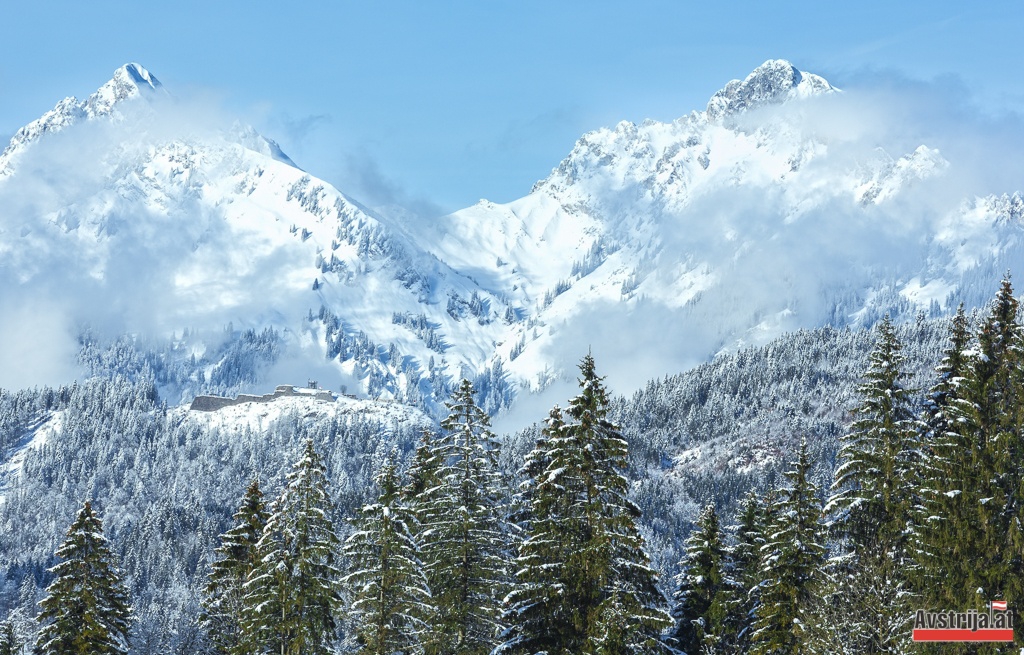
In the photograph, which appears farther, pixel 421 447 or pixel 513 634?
pixel 421 447

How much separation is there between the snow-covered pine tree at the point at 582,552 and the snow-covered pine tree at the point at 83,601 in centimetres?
1955

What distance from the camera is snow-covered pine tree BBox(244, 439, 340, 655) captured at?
4334 cm

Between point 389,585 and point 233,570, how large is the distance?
13064mm

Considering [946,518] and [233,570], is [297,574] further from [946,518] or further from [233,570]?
[946,518]

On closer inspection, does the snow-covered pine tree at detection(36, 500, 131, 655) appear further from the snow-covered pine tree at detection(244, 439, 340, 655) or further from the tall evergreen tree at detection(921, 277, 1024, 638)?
the tall evergreen tree at detection(921, 277, 1024, 638)

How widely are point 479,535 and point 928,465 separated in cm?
1632

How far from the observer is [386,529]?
42.5 m

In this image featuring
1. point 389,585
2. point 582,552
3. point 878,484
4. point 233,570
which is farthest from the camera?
point 233,570

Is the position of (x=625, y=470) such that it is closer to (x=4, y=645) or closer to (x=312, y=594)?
(x=312, y=594)

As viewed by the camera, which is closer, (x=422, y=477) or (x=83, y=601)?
(x=83, y=601)

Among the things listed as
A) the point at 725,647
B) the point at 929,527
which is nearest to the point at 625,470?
the point at 929,527

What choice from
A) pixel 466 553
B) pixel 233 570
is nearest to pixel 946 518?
pixel 466 553

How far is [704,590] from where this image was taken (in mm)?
52344

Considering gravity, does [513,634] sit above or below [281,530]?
below
